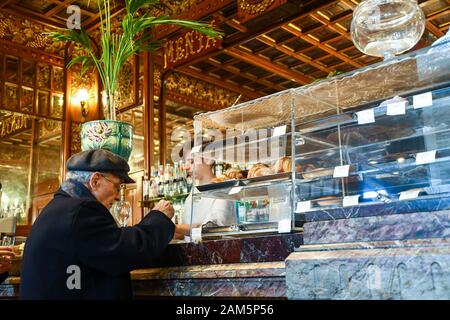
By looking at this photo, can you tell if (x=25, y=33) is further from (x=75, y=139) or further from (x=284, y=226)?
(x=284, y=226)

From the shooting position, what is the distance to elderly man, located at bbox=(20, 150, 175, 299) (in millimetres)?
1738

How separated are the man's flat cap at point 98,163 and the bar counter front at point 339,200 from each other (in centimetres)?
41

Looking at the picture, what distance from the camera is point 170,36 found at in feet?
20.5

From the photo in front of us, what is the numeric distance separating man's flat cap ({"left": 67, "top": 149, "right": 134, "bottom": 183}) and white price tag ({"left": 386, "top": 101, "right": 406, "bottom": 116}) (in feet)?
3.56

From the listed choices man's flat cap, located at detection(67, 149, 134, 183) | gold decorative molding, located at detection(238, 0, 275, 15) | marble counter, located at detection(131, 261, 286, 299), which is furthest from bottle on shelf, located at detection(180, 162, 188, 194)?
man's flat cap, located at detection(67, 149, 134, 183)

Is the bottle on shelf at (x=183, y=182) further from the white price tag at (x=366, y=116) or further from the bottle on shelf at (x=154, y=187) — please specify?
the white price tag at (x=366, y=116)

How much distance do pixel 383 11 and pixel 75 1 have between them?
5.04 metres

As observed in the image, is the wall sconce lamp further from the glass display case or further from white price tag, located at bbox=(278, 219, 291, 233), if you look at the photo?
white price tag, located at bbox=(278, 219, 291, 233)

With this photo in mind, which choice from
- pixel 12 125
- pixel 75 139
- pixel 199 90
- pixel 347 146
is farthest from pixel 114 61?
pixel 12 125

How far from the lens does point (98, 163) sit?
77.9 inches

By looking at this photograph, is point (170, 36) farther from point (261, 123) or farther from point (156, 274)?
point (156, 274)

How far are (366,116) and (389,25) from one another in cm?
42

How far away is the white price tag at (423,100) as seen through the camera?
164 cm
